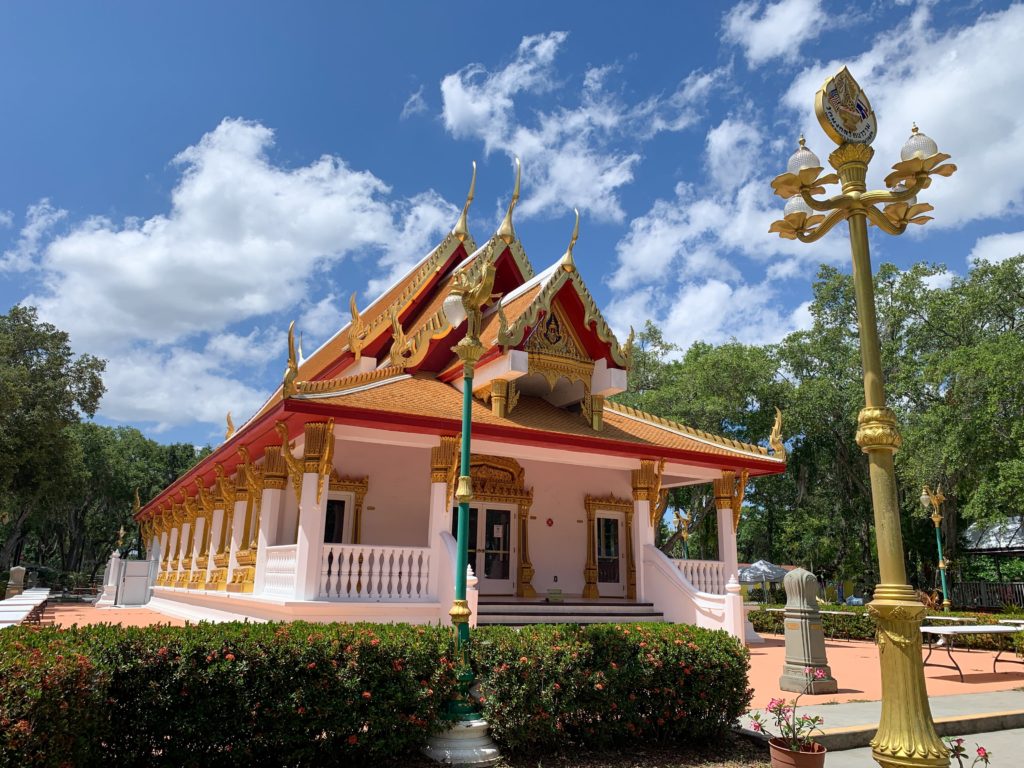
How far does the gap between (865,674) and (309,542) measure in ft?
28.9

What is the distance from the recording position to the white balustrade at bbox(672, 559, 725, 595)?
14148 mm

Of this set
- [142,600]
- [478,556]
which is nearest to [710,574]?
[478,556]

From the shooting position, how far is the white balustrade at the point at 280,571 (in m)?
11.4

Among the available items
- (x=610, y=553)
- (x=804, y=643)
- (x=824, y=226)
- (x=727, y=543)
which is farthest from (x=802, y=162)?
(x=610, y=553)

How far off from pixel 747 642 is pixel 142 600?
21.4 meters

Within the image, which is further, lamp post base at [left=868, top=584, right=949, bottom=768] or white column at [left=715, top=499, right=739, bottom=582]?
white column at [left=715, top=499, right=739, bottom=582]

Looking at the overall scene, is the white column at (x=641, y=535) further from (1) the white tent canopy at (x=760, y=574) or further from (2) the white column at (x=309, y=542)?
(1) the white tent canopy at (x=760, y=574)

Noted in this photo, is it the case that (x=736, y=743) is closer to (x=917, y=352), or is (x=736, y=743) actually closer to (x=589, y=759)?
(x=589, y=759)

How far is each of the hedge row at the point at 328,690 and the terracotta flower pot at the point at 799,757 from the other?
1.01 meters

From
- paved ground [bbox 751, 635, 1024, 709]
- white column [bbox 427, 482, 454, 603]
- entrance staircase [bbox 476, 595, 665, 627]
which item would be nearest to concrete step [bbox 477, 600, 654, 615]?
entrance staircase [bbox 476, 595, 665, 627]

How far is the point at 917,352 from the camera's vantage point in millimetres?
33375

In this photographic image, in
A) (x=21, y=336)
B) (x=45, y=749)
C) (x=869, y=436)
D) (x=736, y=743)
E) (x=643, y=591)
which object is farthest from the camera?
(x=21, y=336)

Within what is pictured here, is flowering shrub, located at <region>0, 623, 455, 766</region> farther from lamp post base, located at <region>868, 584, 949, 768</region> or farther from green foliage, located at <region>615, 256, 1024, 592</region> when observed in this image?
green foliage, located at <region>615, 256, 1024, 592</region>

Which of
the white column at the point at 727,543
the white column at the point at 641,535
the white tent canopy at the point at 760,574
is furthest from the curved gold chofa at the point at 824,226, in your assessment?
the white tent canopy at the point at 760,574
